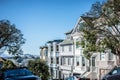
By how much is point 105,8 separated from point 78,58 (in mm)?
28152

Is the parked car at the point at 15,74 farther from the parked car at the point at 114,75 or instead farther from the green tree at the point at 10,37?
the green tree at the point at 10,37

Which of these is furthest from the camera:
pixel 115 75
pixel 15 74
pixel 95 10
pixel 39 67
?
pixel 39 67

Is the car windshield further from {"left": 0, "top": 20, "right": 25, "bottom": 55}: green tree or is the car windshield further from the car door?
{"left": 0, "top": 20, "right": 25, "bottom": 55}: green tree

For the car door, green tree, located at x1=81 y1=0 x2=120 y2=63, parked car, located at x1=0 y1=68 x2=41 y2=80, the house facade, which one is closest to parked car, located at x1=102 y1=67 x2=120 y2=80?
the car door

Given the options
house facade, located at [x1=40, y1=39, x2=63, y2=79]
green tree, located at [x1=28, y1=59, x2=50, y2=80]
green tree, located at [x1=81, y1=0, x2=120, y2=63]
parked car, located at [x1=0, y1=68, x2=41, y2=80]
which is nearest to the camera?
parked car, located at [x1=0, y1=68, x2=41, y2=80]

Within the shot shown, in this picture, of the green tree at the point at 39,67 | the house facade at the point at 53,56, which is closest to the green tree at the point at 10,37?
the green tree at the point at 39,67

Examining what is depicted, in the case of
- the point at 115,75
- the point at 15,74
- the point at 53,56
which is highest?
the point at 53,56

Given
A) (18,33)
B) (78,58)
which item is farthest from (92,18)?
(78,58)

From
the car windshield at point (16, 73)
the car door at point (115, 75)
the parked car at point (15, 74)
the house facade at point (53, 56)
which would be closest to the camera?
the parked car at point (15, 74)

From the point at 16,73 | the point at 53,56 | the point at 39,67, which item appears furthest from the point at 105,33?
the point at 53,56

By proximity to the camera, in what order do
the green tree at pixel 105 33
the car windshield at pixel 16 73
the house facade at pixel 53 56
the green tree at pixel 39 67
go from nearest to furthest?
the car windshield at pixel 16 73 < the green tree at pixel 105 33 < the green tree at pixel 39 67 < the house facade at pixel 53 56

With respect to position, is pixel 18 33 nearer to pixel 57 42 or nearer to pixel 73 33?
pixel 73 33

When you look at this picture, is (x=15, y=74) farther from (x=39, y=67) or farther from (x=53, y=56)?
(x=53, y=56)

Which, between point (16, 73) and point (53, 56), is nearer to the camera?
point (16, 73)
